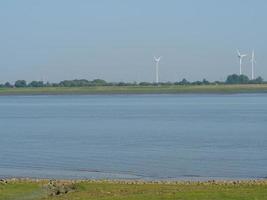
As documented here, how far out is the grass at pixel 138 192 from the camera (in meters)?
21.3

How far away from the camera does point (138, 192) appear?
24.5m

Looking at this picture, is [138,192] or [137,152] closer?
[138,192]

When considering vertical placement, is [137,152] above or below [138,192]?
below

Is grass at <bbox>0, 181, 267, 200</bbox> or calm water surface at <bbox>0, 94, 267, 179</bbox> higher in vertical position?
grass at <bbox>0, 181, 267, 200</bbox>

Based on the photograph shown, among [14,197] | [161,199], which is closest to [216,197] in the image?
[161,199]

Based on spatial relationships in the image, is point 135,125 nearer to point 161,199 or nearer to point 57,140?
point 57,140

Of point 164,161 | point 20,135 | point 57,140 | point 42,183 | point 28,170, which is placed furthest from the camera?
point 20,135

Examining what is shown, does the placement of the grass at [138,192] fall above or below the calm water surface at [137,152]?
above

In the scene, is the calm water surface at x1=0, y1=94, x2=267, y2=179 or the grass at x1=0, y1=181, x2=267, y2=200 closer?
the grass at x1=0, y1=181, x2=267, y2=200

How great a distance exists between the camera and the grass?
21312 millimetres

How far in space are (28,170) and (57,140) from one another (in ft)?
67.7

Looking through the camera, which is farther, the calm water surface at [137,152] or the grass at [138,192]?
the calm water surface at [137,152]

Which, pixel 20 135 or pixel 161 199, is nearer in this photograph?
pixel 161 199

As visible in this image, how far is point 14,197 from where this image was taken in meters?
24.9
